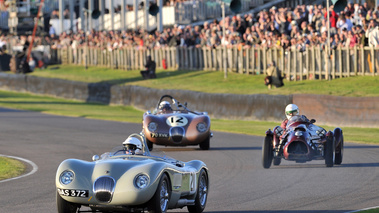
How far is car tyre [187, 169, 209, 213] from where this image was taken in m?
10.7

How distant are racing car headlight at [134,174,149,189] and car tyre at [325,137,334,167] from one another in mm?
6393

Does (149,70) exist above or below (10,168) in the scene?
above

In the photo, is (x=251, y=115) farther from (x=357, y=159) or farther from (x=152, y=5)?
(x=152, y=5)

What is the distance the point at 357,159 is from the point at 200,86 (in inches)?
668

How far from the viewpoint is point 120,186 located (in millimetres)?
9492

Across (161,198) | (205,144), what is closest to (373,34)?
(205,144)

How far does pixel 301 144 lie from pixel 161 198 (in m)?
5.88

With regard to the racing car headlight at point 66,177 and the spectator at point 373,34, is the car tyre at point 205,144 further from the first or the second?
the racing car headlight at point 66,177

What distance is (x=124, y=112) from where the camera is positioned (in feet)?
108

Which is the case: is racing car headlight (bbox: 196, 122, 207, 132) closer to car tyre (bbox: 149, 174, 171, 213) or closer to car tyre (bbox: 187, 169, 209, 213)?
car tyre (bbox: 187, 169, 209, 213)

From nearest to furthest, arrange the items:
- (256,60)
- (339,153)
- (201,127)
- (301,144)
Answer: (301,144) → (339,153) → (201,127) → (256,60)

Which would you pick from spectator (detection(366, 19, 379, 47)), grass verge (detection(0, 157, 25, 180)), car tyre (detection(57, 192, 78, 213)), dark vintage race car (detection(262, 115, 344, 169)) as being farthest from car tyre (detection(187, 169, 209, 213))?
spectator (detection(366, 19, 379, 47))

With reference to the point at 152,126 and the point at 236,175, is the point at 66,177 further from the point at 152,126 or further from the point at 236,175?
the point at 152,126

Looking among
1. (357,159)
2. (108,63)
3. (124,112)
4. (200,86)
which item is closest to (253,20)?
(200,86)
